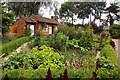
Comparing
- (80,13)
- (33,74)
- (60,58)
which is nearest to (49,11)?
(80,13)

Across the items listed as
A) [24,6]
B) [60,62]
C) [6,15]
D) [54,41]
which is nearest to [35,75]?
[24,6]

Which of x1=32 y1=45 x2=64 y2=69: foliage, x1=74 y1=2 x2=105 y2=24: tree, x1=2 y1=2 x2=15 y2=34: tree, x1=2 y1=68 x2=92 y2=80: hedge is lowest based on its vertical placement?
x1=32 y1=45 x2=64 y2=69: foliage

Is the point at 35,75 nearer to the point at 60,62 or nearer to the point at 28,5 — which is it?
the point at 28,5

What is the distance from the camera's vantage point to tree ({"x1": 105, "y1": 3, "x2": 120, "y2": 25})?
4.28ft

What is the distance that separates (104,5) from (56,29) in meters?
3.80

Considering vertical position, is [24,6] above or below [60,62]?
above

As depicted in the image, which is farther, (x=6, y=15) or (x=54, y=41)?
(x=54, y=41)

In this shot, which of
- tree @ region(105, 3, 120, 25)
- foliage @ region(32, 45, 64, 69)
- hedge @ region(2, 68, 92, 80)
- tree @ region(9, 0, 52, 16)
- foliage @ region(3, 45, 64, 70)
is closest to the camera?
tree @ region(105, 3, 120, 25)

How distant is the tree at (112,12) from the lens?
130 cm

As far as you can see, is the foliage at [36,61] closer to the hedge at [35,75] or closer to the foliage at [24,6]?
the hedge at [35,75]

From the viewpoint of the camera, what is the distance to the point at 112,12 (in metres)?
1.35

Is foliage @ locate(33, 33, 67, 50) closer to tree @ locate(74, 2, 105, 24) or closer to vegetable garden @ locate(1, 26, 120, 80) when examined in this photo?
vegetable garden @ locate(1, 26, 120, 80)

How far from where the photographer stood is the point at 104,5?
136cm

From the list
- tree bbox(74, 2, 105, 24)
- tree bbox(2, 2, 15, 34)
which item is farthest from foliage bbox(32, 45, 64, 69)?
tree bbox(74, 2, 105, 24)
